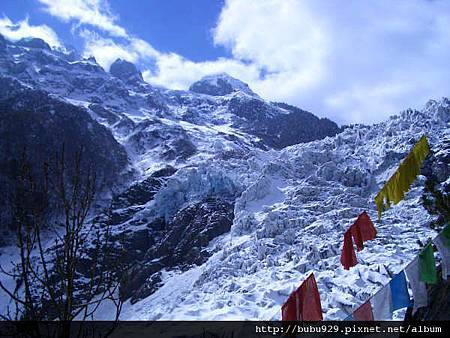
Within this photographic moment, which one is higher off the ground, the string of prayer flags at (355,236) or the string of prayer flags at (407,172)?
the string of prayer flags at (407,172)

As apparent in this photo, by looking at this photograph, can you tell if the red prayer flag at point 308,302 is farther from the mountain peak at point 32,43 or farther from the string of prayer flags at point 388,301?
the mountain peak at point 32,43

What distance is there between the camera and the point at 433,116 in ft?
195

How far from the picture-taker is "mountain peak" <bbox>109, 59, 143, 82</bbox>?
17425cm

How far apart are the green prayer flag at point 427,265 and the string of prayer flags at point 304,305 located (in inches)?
59.5

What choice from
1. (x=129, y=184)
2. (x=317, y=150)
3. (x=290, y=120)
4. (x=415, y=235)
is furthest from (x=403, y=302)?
(x=290, y=120)

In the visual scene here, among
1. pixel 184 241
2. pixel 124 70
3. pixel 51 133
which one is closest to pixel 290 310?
pixel 184 241

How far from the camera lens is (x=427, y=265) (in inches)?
234

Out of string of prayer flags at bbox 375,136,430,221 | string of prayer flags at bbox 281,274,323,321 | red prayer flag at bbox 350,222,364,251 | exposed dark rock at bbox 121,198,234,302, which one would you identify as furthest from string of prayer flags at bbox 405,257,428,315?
exposed dark rock at bbox 121,198,234,302

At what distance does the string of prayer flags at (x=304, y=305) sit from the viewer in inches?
245

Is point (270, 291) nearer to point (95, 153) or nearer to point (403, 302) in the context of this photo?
point (403, 302)

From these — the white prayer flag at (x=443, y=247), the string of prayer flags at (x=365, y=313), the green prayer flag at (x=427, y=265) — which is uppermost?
the white prayer flag at (x=443, y=247)

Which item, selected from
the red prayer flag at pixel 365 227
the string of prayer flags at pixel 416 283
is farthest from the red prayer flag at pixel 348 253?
the string of prayer flags at pixel 416 283

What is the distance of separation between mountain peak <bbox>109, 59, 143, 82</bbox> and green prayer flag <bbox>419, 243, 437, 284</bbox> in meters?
175

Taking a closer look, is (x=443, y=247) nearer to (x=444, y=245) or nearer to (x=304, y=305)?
(x=444, y=245)
